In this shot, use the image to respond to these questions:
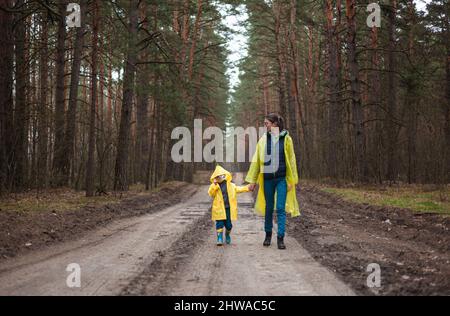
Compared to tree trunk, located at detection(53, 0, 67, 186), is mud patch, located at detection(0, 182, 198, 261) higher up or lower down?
lower down

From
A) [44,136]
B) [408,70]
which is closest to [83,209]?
[44,136]

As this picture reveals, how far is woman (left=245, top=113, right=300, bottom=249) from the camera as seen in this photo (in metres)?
8.09

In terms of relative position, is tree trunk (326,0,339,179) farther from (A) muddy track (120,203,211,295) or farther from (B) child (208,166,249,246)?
(B) child (208,166,249,246)

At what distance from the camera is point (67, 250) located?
25.2 feet

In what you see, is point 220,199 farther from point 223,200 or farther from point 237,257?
point 237,257

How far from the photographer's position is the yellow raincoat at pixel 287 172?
321 inches

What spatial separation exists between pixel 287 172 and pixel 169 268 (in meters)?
2.95

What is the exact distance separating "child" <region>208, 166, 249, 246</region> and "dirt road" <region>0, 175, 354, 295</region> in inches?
16.5

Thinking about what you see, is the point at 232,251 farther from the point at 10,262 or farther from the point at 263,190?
the point at 10,262

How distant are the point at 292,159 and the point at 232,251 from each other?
191 cm

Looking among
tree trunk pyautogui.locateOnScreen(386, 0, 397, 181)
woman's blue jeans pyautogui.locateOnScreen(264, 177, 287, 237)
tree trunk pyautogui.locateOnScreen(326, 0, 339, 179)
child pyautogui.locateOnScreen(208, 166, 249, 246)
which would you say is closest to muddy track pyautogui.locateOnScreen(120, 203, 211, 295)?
child pyautogui.locateOnScreen(208, 166, 249, 246)

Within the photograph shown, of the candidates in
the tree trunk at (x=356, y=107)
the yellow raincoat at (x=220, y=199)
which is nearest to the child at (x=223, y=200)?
the yellow raincoat at (x=220, y=199)

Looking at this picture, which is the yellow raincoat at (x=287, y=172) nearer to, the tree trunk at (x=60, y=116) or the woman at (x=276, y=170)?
the woman at (x=276, y=170)

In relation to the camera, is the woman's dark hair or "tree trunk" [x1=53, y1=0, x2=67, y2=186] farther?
"tree trunk" [x1=53, y1=0, x2=67, y2=186]
